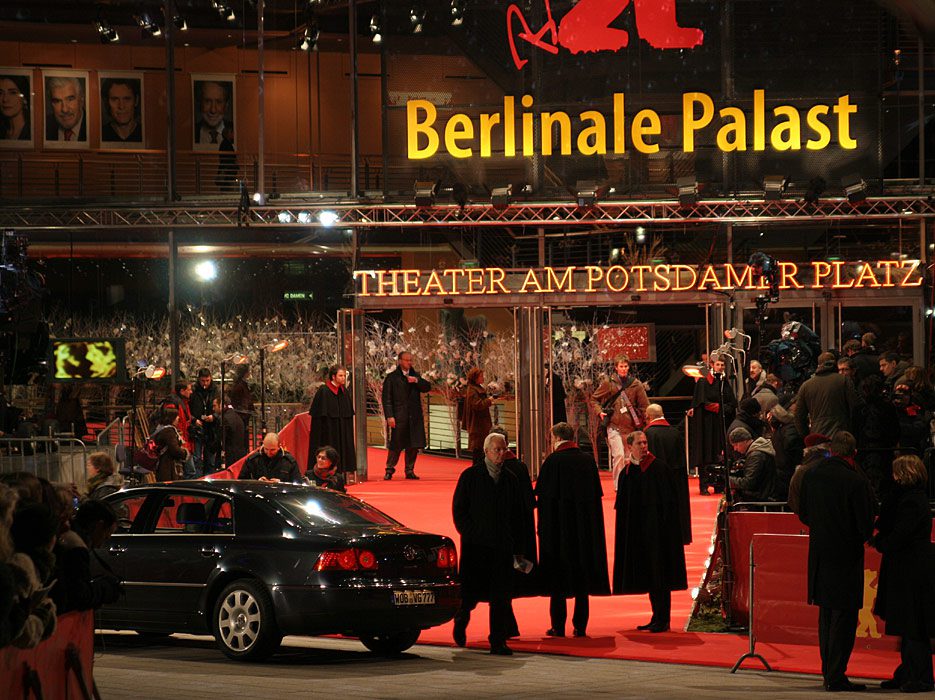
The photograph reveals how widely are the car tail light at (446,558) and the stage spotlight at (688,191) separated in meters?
11.8

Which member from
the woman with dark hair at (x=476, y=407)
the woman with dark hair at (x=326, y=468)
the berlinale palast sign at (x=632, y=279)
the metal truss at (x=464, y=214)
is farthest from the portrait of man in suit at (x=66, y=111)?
the woman with dark hair at (x=326, y=468)

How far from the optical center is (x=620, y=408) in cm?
2023

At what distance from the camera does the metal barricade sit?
17.4 m

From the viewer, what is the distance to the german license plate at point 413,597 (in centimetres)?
1122

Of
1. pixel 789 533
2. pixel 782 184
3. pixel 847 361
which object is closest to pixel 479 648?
pixel 789 533

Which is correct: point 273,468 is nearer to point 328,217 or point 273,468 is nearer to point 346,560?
point 346,560

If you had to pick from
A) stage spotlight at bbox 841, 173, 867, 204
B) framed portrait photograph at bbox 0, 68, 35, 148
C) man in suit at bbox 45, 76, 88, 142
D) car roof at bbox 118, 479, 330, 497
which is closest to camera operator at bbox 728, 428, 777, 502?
car roof at bbox 118, 479, 330, 497

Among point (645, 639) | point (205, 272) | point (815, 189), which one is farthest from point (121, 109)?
point (645, 639)

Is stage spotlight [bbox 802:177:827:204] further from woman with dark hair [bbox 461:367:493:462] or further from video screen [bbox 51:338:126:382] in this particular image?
video screen [bbox 51:338:126:382]

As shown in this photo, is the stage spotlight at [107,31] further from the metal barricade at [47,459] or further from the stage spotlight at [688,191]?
the stage spotlight at [688,191]

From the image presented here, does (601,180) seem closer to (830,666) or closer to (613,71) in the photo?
(613,71)

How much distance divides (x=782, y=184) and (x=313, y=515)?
13.2m

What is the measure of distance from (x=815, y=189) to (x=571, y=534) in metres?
11.4

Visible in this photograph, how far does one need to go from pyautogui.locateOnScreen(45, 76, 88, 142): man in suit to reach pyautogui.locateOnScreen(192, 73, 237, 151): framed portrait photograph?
1.84 meters
